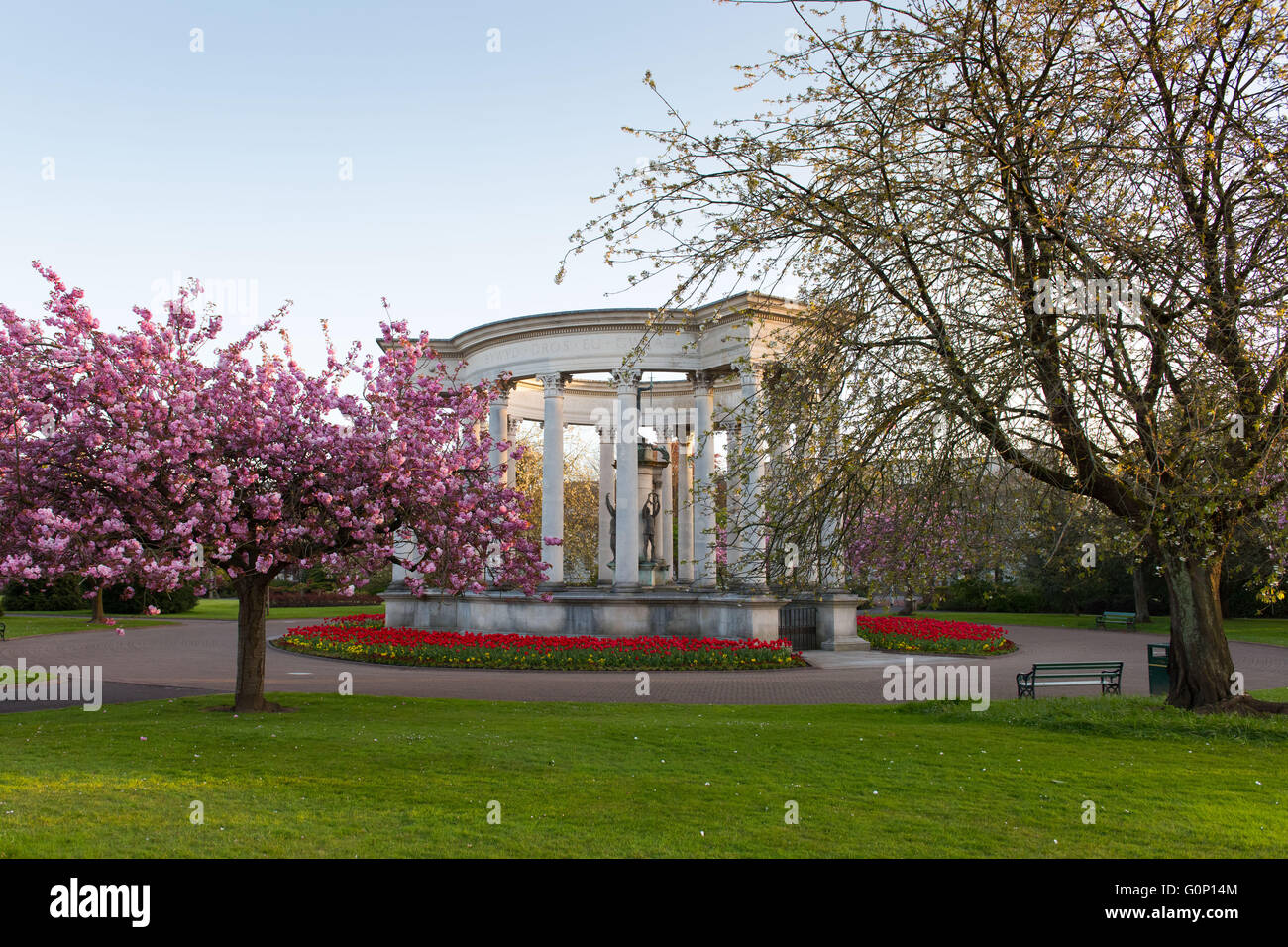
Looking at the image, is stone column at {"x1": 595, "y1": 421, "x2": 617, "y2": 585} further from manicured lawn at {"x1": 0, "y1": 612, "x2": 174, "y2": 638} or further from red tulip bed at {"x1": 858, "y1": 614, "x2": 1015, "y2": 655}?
manicured lawn at {"x1": 0, "y1": 612, "x2": 174, "y2": 638}

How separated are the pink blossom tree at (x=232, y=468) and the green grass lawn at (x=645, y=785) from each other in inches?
83.5

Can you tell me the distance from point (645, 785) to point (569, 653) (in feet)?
47.5

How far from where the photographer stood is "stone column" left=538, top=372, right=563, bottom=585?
1098 inches

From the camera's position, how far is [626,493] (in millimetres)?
27219

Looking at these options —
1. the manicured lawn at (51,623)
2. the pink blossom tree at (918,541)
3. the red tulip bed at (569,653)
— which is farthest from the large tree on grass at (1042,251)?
the manicured lawn at (51,623)

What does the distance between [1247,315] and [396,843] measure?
35.0 ft

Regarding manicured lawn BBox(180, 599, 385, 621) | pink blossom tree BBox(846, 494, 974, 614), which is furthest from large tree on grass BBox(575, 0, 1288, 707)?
manicured lawn BBox(180, 599, 385, 621)

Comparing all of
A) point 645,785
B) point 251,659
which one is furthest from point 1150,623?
point 645,785

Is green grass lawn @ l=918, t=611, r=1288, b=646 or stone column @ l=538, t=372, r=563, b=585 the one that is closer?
stone column @ l=538, t=372, r=563, b=585

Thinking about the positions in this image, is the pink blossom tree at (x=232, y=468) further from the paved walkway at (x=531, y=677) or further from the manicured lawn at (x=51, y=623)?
the manicured lawn at (x=51, y=623)

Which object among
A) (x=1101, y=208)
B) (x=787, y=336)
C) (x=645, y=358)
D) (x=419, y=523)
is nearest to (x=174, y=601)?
(x=645, y=358)

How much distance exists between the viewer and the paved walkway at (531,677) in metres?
17.3

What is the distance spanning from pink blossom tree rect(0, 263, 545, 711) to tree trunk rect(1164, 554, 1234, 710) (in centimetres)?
900
